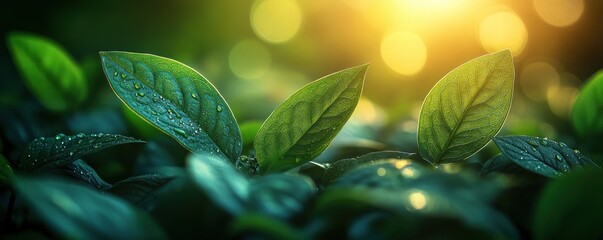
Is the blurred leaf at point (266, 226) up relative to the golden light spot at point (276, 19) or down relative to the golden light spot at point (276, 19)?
up

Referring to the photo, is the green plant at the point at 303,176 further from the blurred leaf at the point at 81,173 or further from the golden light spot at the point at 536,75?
the golden light spot at the point at 536,75

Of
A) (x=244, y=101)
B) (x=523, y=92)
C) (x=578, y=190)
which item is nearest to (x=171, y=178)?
(x=578, y=190)

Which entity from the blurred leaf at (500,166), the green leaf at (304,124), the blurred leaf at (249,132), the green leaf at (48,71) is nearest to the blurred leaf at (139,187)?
the green leaf at (304,124)

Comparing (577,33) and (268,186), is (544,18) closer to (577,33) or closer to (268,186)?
(577,33)

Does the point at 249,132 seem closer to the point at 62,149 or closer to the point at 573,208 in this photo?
the point at 62,149

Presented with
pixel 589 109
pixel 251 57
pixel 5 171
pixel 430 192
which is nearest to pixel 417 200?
pixel 430 192

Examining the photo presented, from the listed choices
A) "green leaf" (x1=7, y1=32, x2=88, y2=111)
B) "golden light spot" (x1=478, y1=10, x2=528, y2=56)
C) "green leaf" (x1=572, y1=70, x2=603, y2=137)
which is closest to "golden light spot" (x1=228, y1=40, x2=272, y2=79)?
"golden light spot" (x1=478, y1=10, x2=528, y2=56)
